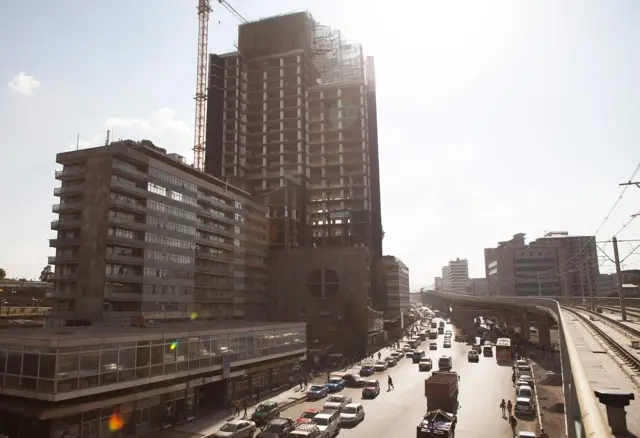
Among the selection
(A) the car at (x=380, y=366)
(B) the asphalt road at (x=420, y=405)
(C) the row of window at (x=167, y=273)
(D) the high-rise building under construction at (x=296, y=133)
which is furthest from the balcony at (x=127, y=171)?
(D) the high-rise building under construction at (x=296, y=133)

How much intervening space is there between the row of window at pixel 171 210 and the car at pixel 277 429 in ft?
152

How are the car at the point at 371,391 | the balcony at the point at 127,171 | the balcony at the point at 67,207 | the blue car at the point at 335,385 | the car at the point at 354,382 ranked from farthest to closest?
the balcony at the point at 67,207 → the balcony at the point at 127,171 → the car at the point at 354,382 → the blue car at the point at 335,385 → the car at the point at 371,391

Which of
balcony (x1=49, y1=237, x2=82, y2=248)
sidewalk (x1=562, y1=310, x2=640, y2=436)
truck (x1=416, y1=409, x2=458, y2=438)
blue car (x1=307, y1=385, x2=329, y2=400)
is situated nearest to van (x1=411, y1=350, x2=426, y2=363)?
blue car (x1=307, y1=385, x2=329, y2=400)

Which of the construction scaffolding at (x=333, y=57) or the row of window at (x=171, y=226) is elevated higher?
Result: the construction scaffolding at (x=333, y=57)

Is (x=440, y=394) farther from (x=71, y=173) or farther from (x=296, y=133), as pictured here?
(x=296, y=133)

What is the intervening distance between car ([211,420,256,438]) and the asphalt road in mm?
7203

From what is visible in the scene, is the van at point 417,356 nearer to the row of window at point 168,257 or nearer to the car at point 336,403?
the car at point 336,403

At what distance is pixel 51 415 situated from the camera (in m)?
30.0

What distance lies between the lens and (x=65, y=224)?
66375 millimetres

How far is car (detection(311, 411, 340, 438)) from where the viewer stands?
33.7 metres

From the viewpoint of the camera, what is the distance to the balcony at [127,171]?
216 ft

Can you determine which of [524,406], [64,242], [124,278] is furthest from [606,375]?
[64,242]

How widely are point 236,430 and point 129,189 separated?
45199 mm

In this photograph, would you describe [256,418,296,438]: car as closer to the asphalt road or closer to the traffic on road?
the traffic on road
